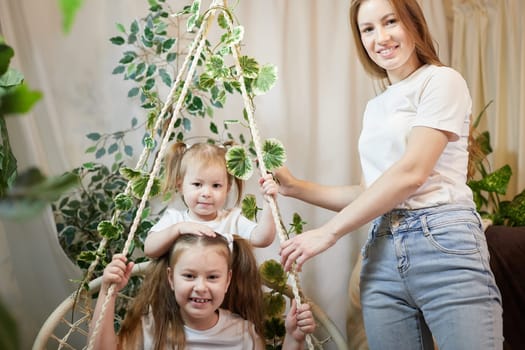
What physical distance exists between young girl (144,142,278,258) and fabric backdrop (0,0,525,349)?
20.1 inches

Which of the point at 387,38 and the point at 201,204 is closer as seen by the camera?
the point at 387,38

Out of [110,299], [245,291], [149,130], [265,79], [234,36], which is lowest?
[245,291]

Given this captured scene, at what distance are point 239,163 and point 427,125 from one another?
45 cm

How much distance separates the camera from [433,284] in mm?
1304

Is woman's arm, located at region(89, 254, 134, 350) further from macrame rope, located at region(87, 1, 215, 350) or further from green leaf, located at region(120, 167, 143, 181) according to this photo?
green leaf, located at region(120, 167, 143, 181)

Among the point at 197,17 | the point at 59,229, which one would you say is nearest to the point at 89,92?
the point at 59,229

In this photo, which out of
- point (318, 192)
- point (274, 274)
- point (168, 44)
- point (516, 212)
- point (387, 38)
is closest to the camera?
point (387, 38)

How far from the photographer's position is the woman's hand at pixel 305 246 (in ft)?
4.45

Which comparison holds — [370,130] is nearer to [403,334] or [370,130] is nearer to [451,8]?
[403,334]

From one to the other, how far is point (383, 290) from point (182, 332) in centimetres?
53

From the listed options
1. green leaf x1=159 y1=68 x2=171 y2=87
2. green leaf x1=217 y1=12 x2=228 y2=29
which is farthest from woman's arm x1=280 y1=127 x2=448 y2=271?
green leaf x1=159 y1=68 x2=171 y2=87

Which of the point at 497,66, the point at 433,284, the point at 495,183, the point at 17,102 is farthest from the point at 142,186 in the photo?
the point at 497,66

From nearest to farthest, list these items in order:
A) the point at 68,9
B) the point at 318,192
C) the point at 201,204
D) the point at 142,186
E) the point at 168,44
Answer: the point at 68,9 < the point at 142,186 < the point at 201,204 < the point at 318,192 < the point at 168,44

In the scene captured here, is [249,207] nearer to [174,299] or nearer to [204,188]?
[204,188]
